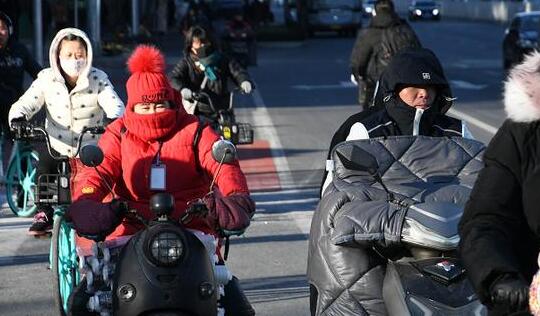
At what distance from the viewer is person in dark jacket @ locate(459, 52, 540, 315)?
12.6 feet

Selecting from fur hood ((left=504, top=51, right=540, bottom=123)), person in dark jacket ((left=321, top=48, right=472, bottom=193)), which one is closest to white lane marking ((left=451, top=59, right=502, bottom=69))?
person in dark jacket ((left=321, top=48, right=472, bottom=193))

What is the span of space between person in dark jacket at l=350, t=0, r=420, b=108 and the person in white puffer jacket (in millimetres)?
4829

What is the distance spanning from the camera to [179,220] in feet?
18.5

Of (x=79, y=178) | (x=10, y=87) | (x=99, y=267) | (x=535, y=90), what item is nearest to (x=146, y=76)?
(x=79, y=178)

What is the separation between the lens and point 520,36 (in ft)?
111

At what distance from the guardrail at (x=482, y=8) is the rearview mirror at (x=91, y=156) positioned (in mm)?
69271

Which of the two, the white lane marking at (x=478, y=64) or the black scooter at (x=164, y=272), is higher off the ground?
the black scooter at (x=164, y=272)

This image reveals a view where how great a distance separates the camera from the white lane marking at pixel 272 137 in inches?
576

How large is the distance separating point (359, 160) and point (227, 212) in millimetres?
587

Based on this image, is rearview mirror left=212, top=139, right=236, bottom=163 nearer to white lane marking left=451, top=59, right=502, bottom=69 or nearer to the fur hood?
the fur hood

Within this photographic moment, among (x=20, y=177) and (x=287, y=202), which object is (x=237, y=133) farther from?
(x=20, y=177)

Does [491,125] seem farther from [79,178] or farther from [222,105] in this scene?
[79,178]

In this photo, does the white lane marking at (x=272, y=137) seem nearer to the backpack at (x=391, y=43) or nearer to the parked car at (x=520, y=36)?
the backpack at (x=391, y=43)

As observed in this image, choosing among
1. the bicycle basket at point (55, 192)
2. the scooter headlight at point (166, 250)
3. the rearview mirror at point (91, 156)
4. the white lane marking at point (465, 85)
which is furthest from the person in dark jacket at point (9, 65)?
the white lane marking at point (465, 85)
